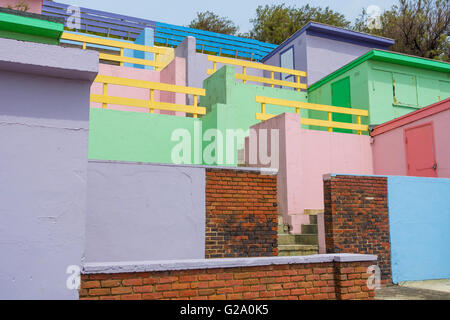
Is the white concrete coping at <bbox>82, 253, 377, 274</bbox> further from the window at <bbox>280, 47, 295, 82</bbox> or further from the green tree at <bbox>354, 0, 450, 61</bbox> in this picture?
the green tree at <bbox>354, 0, 450, 61</bbox>

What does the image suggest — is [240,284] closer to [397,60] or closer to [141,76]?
[141,76]

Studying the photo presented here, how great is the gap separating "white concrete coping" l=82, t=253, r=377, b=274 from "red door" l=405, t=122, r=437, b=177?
6.68 meters

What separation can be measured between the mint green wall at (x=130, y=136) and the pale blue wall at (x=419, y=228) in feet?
18.9

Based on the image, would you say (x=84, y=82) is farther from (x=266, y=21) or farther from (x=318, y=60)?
(x=266, y=21)

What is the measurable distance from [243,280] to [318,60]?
48.1ft

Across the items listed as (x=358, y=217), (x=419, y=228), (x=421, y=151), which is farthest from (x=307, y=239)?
(x=421, y=151)

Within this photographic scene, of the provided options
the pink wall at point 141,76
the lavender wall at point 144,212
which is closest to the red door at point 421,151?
the lavender wall at point 144,212

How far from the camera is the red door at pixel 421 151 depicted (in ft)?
36.3

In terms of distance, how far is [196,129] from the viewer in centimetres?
1170

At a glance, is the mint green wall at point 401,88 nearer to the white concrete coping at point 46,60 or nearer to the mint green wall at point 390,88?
the mint green wall at point 390,88

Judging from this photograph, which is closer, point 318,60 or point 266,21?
point 318,60

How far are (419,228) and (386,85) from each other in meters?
6.86
